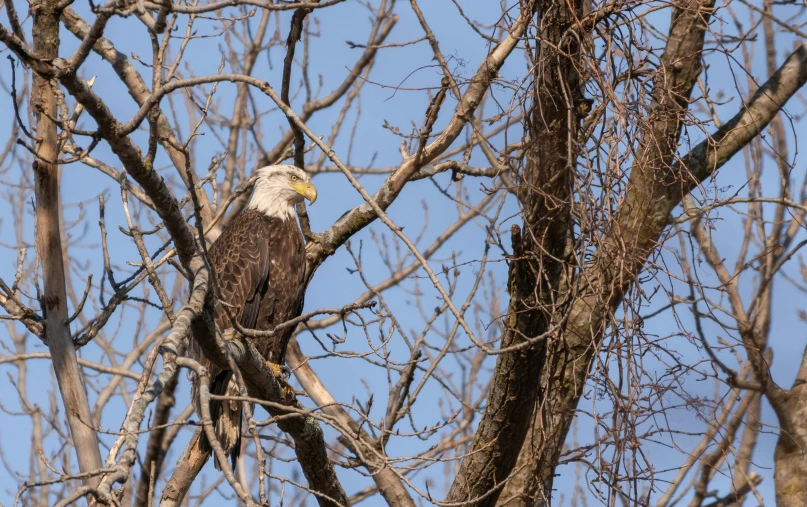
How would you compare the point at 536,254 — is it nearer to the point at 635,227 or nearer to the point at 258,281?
the point at 635,227

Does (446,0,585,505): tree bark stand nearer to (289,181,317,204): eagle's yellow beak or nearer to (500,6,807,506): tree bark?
(500,6,807,506): tree bark

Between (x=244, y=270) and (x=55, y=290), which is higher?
(x=244, y=270)

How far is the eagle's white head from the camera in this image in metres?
6.29

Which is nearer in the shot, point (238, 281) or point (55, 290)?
point (55, 290)

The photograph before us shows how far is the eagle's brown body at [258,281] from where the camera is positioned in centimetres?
574

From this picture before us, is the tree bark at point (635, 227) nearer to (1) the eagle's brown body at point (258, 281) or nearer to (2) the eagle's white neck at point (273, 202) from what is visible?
(1) the eagle's brown body at point (258, 281)

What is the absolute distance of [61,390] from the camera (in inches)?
171

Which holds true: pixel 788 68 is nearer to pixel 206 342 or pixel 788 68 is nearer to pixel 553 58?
pixel 553 58

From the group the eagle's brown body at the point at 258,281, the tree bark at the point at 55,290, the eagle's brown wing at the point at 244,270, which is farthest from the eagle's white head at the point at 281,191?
the tree bark at the point at 55,290

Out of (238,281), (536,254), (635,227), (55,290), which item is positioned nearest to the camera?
(536,254)

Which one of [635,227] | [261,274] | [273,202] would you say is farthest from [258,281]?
[635,227]

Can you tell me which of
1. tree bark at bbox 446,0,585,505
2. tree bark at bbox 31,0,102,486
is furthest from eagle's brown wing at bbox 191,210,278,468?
tree bark at bbox 446,0,585,505

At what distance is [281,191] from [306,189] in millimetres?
248

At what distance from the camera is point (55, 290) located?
172 inches
